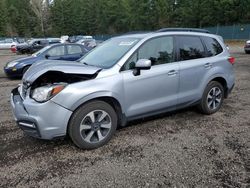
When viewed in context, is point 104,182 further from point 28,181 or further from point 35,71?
point 35,71

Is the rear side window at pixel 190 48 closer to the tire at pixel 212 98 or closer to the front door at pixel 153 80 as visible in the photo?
the front door at pixel 153 80

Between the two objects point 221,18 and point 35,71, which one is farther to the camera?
point 221,18

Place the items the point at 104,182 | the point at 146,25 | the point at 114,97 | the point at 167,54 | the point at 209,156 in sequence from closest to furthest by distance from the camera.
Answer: the point at 104,182 → the point at 209,156 → the point at 114,97 → the point at 167,54 → the point at 146,25

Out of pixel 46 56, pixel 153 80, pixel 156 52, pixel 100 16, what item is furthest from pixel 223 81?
pixel 100 16

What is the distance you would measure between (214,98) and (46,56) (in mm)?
7459

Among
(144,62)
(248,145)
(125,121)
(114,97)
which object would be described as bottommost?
(248,145)

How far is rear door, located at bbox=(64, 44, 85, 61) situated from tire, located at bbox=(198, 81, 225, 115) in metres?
7.38

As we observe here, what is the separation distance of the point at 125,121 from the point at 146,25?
65305mm

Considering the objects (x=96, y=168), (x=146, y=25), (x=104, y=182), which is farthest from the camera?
(x=146, y=25)

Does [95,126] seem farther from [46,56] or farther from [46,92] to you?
[46,56]

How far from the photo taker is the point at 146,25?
220 ft

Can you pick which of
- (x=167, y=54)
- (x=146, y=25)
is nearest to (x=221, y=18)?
(x=146, y=25)

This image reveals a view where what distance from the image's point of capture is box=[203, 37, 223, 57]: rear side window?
5489 millimetres

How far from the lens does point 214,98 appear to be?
5.63m
